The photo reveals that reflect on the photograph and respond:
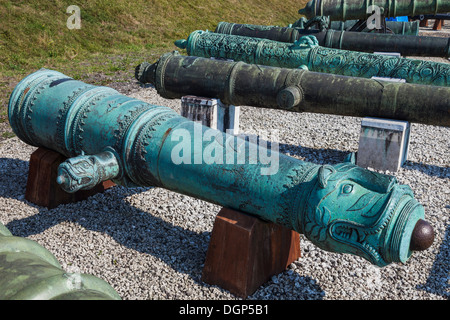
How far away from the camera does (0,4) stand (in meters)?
13.7

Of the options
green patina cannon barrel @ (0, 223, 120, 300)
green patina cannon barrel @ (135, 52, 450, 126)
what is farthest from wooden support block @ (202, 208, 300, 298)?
green patina cannon barrel @ (135, 52, 450, 126)

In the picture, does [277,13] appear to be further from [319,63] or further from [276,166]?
[276,166]

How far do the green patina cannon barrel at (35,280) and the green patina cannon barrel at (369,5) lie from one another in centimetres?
1156

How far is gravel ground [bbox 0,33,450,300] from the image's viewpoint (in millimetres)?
3916

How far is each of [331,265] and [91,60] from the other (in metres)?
10.2

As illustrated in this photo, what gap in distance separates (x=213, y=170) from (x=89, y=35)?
12152 millimetres

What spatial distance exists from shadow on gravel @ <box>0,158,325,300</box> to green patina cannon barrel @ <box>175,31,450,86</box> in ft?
12.3

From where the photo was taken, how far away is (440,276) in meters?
4.17

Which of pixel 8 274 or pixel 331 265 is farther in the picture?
→ pixel 331 265

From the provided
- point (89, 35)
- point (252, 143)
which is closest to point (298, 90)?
point (252, 143)

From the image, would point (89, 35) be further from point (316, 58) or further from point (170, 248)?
point (170, 248)

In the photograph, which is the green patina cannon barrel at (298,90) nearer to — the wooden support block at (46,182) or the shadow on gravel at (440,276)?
the shadow on gravel at (440,276)

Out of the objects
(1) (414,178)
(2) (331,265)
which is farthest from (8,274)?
(1) (414,178)

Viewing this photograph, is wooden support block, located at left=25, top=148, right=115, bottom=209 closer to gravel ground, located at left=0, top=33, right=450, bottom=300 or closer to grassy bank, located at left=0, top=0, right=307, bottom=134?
gravel ground, located at left=0, top=33, right=450, bottom=300
